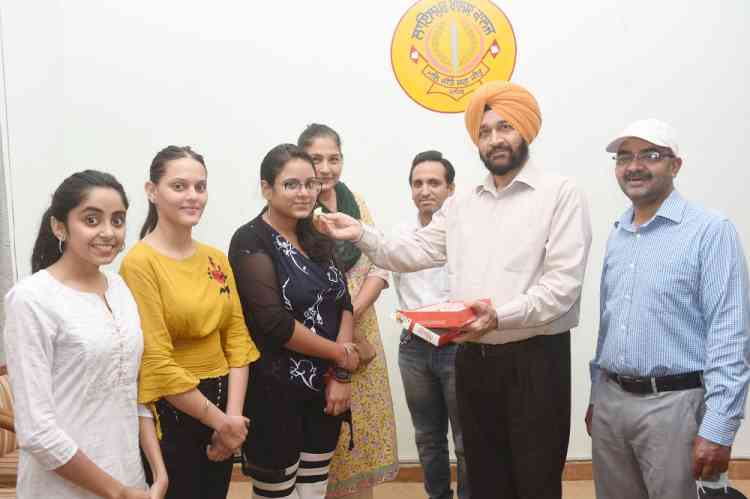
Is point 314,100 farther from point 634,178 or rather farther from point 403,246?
point 634,178

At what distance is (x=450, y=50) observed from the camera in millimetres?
3559

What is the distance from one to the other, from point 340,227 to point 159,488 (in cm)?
104

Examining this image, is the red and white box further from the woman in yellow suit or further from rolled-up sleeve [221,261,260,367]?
the woman in yellow suit

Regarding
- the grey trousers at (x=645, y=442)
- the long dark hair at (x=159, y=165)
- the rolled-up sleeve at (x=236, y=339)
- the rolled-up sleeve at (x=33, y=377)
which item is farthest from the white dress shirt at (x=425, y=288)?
the rolled-up sleeve at (x=33, y=377)

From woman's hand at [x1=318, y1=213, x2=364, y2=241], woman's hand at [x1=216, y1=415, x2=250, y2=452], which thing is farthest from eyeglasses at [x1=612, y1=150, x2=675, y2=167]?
woman's hand at [x1=216, y1=415, x2=250, y2=452]

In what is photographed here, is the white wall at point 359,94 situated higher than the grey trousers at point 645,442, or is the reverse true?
the white wall at point 359,94

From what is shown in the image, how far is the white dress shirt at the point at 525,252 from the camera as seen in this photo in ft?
6.21

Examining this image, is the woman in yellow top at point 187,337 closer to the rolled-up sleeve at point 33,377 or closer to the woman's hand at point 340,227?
the rolled-up sleeve at point 33,377

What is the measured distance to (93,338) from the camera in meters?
1.54

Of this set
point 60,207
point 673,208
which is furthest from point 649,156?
point 60,207

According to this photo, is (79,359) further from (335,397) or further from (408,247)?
(408,247)

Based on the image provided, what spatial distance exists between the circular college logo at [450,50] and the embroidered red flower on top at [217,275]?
1.96 m

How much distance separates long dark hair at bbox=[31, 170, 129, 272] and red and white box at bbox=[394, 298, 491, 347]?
3.05 feet

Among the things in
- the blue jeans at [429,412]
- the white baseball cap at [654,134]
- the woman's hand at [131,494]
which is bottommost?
the blue jeans at [429,412]
